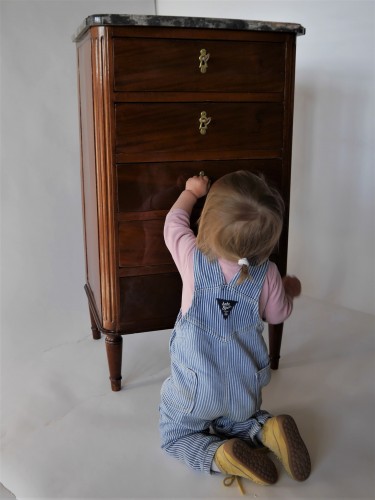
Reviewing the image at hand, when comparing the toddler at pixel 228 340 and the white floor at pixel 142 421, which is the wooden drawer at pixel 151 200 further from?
the white floor at pixel 142 421

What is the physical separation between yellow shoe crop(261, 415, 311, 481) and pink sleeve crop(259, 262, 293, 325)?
260 mm

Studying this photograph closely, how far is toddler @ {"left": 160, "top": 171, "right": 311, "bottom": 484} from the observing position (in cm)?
146

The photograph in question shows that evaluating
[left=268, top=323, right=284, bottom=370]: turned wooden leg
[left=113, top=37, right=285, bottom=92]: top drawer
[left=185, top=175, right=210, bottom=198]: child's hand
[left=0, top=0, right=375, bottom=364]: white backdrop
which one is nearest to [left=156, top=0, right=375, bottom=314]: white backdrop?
[left=0, top=0, right=375, bottom=364]: white backdrop

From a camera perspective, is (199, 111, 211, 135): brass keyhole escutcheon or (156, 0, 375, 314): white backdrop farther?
(156, 0, 375, 314): white backdrop

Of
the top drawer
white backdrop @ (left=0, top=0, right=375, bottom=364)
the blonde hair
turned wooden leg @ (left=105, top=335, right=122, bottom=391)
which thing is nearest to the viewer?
the blonde hair

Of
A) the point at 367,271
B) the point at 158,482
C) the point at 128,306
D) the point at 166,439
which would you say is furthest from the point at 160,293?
the point at 367,271

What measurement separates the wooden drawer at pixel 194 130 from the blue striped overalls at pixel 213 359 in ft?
0.99

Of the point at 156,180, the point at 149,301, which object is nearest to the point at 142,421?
the point at 149,301

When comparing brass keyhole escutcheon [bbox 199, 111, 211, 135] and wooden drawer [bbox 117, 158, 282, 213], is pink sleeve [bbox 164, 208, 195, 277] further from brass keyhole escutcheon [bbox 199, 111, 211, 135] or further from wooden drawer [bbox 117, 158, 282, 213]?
brass keyhole escutcheon [bbox 199, 111, 211, 135]

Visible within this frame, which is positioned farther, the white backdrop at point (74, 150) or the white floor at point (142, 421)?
the white backdrop at point (74, 150)

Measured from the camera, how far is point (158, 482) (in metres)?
1.51

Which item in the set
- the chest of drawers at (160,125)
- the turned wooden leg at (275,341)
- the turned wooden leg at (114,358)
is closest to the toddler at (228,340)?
the chest of drawers at (160,125)

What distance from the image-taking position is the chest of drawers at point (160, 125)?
156 cm

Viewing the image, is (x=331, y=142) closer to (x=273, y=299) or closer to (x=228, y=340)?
(x=273, y=299)
